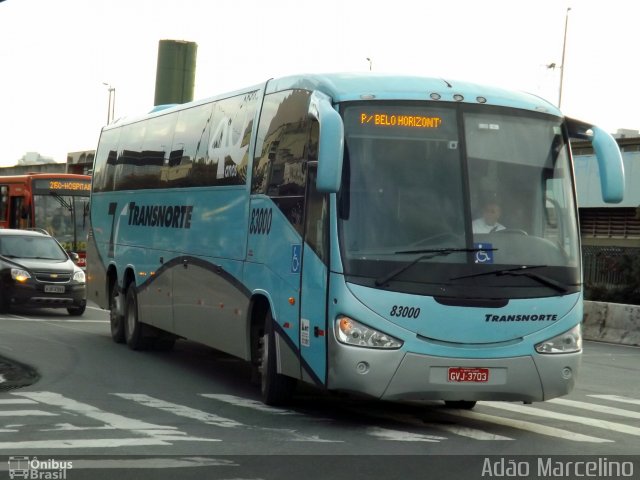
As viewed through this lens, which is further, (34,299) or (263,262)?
(34,299)

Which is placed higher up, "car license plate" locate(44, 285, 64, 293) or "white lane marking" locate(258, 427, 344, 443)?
"white lane marking" locate(258, 427, 344, 443)

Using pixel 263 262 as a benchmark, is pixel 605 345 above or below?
below

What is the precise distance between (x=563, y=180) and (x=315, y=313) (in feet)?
8.41

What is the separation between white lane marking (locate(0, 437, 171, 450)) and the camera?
960 centimetres

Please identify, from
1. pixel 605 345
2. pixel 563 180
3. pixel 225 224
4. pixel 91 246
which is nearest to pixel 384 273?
pixel 563 180

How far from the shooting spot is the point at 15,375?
15.0 metres

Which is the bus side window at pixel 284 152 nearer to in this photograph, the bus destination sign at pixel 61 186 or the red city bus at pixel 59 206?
the red city bus at pixel 59 206

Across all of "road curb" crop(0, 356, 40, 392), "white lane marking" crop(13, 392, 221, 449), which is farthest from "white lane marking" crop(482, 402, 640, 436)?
"road curb" crop(0, 356, 40, 392)

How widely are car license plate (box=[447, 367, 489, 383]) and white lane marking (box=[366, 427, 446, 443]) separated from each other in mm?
517

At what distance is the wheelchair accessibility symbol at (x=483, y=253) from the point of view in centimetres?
1107

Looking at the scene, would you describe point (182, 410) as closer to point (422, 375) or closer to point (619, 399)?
point (422, 375)

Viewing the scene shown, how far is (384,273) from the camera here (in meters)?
11.0

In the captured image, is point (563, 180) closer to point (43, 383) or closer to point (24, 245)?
point (43, 383)

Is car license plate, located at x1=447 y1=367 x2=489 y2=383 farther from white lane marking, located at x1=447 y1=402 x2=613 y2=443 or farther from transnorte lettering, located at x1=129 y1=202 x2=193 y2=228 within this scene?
transnorte lettering, located at x1=129 y1=202 x2=193 y2=228
